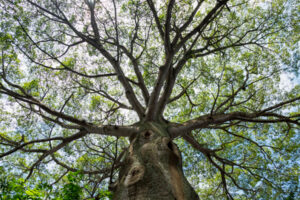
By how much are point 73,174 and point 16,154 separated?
563cm

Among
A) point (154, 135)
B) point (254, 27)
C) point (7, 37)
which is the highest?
point (254, 27)

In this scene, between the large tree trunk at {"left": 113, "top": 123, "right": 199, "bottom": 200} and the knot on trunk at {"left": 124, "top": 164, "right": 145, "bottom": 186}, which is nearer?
the large tree trunk at {"left": 113, "top": 123, "right": 199, "bottom": 200}

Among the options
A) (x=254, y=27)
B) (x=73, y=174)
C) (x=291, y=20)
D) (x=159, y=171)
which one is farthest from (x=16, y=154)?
(x=291, y=20)

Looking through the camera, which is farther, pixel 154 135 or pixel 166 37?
pixel 166 37

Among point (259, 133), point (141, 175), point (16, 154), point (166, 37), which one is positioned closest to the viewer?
point (141, 175)

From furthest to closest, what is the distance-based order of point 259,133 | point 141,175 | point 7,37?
point 259,133
point 7,37
point 141,175

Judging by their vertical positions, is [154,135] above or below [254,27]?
below

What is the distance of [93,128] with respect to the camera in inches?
145

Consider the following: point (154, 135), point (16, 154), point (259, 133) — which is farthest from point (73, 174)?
point (259, 133)

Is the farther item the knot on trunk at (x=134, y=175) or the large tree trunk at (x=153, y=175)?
the knot on trunk at (x=134, y=175)

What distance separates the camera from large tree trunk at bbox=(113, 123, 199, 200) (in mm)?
2078

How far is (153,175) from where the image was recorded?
7.64 ft

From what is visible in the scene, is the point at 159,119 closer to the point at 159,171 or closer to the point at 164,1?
the point at 159,171

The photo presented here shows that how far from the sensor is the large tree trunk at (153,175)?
208 cm
